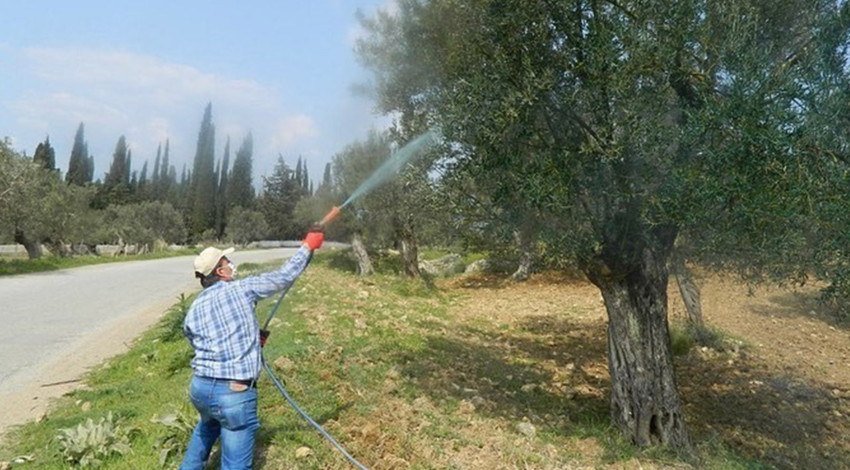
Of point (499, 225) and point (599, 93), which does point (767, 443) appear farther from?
point (599, 93)

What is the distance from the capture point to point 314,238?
18.1 ft

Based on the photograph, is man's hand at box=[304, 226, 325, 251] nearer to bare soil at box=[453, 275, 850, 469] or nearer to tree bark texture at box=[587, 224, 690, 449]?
tree bark texture at box=[587, 224, 690, 449]

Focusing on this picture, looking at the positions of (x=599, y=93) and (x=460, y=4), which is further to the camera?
(x=460, y=4)

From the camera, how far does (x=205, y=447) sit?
5.14m

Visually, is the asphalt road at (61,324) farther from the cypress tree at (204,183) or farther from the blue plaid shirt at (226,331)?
the cypress tree at (204,183)

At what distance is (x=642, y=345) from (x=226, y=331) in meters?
5.06

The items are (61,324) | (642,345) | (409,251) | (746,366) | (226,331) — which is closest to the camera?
(226,331)

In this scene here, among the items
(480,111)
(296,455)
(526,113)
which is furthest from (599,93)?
(296,455)

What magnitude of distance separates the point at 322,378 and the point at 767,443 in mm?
6503

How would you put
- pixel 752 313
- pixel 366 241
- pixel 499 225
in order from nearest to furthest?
pixel 499 225 < pixel 752 313 < pixel 366 241

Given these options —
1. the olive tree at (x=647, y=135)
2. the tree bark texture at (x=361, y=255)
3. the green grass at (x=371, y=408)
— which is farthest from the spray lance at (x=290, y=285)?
the tree bark texture at (x=361, y=255)

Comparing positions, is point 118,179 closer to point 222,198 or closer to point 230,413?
point 222,198

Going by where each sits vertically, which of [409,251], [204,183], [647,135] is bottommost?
[409,251]

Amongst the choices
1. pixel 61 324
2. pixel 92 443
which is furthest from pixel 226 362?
pixel 61 324
